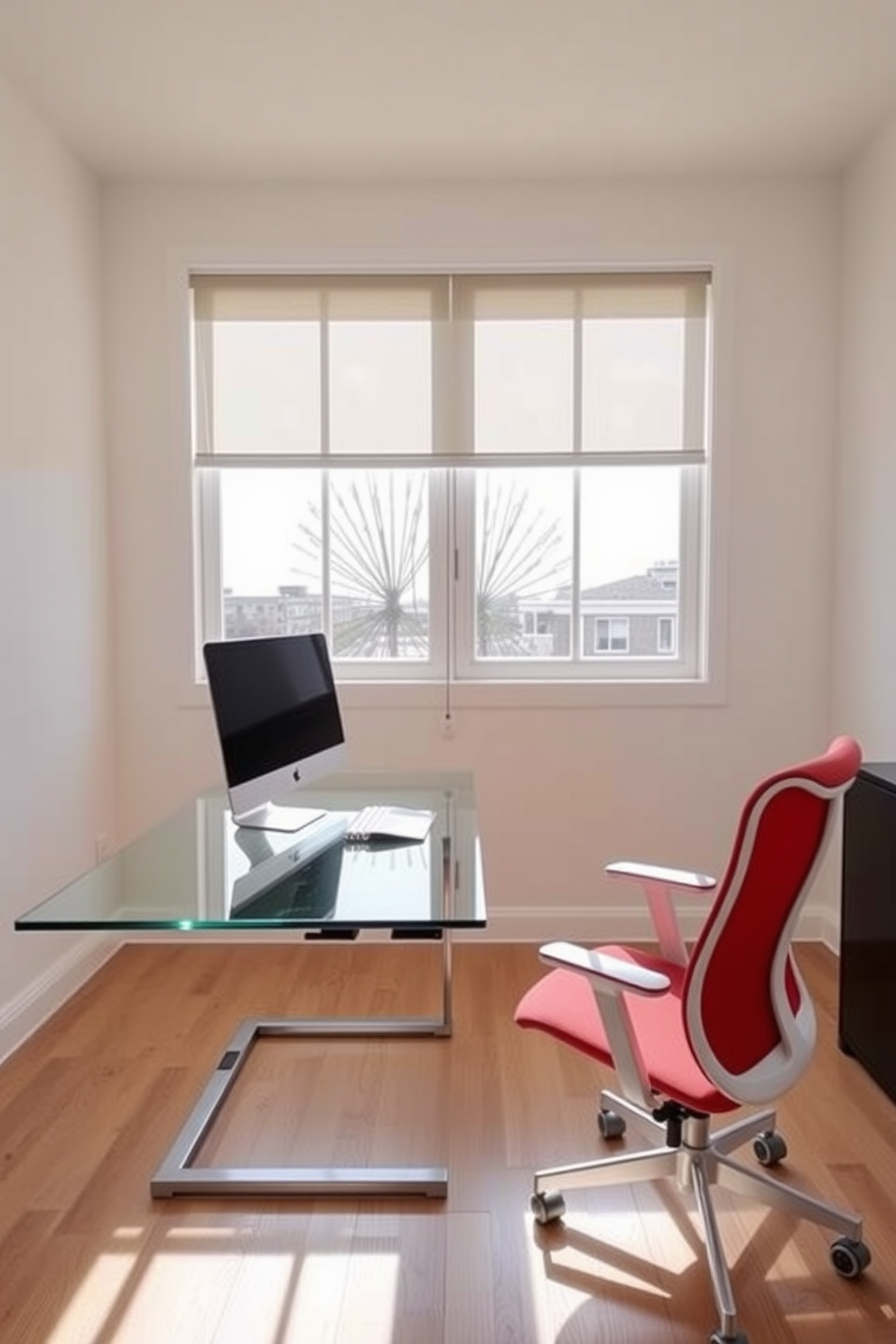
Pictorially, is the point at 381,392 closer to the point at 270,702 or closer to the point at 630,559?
the point at 630,559

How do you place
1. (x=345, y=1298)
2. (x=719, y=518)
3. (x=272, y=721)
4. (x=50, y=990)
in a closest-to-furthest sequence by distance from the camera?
1. (x=345, y=1298)
2. (x=272, y=721)
3. (x=50, y=990)
4. (x=719, y=518)

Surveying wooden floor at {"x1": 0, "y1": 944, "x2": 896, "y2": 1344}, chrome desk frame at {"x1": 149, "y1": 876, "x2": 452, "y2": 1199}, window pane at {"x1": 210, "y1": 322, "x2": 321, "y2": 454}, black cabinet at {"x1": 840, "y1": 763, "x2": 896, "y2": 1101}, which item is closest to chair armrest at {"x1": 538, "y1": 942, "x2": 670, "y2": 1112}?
chrome desk frame at {"x1": 149, "y1": 876, "x2": 452, "y2": 1199}

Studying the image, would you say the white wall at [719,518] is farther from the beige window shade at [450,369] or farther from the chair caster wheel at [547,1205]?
the chair caster wheel at [547,1205]

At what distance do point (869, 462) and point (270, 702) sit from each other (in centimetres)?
214

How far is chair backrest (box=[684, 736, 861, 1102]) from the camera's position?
139 centimetres

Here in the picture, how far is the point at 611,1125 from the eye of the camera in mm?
2094

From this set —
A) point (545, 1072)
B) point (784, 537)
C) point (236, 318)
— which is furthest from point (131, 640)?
point (784, 537)

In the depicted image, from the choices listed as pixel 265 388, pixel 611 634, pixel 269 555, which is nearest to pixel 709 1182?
pixel 611 634

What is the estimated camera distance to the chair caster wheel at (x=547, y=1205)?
1.79 metres

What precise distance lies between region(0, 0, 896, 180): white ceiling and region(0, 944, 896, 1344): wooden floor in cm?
277

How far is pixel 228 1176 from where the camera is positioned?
1902 millimetres

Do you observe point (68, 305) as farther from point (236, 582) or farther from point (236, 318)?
point (236, 582)

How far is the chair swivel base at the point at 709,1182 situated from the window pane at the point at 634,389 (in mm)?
2278

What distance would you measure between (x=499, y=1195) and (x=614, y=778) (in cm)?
166
